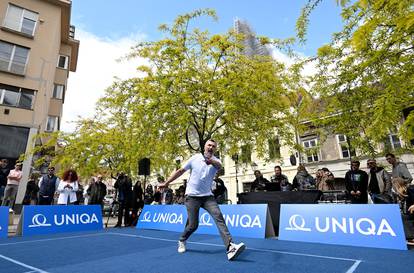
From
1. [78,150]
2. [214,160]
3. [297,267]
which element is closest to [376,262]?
[297,267]

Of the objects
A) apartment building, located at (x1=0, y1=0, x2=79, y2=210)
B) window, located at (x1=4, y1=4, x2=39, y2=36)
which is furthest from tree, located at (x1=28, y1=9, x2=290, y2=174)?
window, located at (x1=4, y1=4, x2=39, y2=36)

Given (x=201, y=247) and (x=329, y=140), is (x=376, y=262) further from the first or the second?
(x=329, y=140)

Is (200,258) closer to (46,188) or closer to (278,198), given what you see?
(278,198)

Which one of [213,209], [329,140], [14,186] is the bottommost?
[213,209]

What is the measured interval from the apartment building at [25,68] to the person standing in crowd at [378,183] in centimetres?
1870

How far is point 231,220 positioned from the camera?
715 cm

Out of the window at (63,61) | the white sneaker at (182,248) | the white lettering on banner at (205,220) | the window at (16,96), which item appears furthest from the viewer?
the window at (63,61)

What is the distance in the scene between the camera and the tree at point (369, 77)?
17.7 ft

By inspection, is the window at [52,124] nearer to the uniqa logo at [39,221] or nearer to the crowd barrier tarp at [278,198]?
the uniqa logo at [39,221]

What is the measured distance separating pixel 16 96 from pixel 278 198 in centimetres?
1898

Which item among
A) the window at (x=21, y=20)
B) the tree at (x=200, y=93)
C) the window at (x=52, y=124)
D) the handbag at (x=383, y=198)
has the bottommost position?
the handbag at (x=383, y=198)

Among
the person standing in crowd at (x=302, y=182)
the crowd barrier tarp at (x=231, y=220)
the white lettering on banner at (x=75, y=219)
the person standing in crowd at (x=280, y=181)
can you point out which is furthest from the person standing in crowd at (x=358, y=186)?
the white lettering on banner at (x=75, y=219)

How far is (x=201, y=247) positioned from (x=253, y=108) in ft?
23.1

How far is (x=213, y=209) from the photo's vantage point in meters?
4.55
